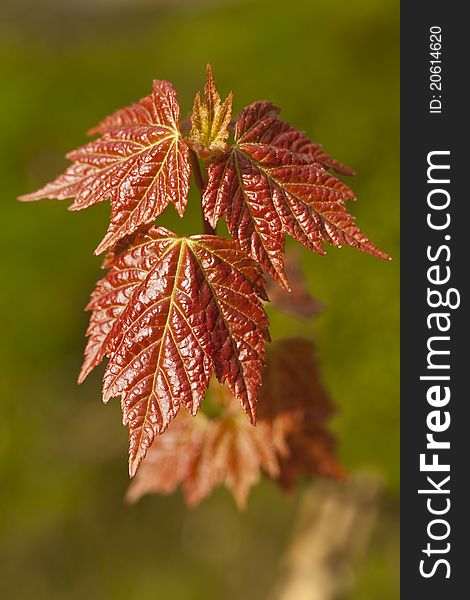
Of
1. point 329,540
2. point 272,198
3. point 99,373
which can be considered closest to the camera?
point 272,198

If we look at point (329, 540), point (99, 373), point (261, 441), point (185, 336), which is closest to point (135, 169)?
point (185, 336)

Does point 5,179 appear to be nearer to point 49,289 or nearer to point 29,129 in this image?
point 29,129

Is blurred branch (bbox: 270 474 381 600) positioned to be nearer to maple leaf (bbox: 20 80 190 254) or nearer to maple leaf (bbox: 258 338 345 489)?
maple leaf (bbox: 258 338 345 489)

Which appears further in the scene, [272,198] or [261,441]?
[261,441]

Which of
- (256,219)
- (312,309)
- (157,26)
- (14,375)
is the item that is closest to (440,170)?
(312,309)

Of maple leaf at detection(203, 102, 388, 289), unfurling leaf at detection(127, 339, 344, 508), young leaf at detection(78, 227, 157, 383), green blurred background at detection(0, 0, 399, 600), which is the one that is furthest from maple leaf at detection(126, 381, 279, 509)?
green blurred background at detection(0, 0, 399, 600)

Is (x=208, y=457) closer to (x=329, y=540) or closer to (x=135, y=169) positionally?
(x=135, y=169)

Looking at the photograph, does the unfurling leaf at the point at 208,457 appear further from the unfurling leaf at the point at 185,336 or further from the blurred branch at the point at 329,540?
the blurred branch at the point at 329,540

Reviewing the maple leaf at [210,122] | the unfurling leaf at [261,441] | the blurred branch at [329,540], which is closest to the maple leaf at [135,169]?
the maple leaf at [210,122]
